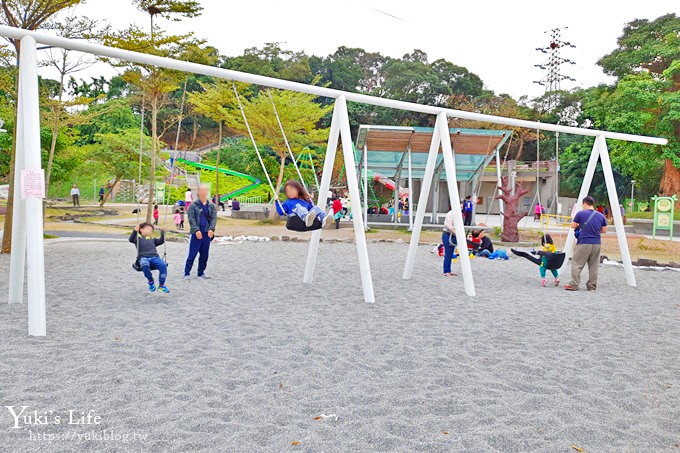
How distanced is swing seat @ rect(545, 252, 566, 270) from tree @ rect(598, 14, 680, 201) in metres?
19.3

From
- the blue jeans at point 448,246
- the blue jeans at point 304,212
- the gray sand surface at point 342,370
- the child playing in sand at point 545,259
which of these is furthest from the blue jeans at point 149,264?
the child playing in sand at point 545,259

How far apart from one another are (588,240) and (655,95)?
21.0 m

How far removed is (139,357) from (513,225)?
14.9 m

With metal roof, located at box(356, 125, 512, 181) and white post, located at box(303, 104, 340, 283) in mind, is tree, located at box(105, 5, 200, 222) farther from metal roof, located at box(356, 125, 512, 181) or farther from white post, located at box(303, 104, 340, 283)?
white post, located at box(303, 104, 340, 283)

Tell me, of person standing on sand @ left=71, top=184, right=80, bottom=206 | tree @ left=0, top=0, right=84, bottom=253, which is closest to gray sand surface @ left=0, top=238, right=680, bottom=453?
tree @ left=0, top=0, right=84, bottom=253

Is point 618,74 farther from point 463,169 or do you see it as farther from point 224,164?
point 224,164

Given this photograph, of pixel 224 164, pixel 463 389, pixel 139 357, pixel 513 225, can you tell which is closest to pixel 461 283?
pixel 463 389

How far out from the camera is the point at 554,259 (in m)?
8.95

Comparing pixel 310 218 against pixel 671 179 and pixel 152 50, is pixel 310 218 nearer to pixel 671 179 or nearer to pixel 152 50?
pixel 152 50

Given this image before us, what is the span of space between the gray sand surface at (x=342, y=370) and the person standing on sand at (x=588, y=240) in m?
0.66

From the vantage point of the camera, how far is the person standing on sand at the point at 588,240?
8.62 meters

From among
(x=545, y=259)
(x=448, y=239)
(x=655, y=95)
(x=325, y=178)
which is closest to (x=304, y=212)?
(x=325, y=178)

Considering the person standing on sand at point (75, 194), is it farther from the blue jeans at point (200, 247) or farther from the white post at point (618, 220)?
the white post at point (618, 220)

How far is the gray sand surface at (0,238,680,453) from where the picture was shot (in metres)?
3.07
